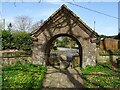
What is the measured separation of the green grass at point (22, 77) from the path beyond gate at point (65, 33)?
4.74 ft

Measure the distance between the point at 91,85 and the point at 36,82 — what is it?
132 inches

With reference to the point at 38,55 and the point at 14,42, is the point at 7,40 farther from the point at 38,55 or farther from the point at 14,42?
the point at 38,55

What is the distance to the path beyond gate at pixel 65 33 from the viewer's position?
20594mm

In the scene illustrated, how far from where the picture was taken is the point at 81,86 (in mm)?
13461

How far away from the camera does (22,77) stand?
15680 mm

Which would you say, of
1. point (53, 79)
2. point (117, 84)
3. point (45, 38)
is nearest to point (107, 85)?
point (117, 84)

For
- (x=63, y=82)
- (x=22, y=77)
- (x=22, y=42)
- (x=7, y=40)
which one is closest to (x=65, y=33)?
(x=22, y=77)

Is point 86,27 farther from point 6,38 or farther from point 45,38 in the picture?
point 6,38

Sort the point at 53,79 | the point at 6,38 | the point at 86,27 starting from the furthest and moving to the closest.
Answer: the point at 6,38 < the point at 86,27 < the point at 53,79

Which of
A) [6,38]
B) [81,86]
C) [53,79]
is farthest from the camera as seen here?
[6,38]

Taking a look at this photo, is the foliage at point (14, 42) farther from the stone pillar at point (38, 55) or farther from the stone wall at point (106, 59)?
the stone wall at point (106, 59)

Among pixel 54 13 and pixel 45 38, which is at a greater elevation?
pixel 54 13

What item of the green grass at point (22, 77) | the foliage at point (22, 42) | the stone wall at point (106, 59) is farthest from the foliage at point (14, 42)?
the stone wall at point (106, 59)

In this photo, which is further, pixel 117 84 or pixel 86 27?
pixel 86 27
